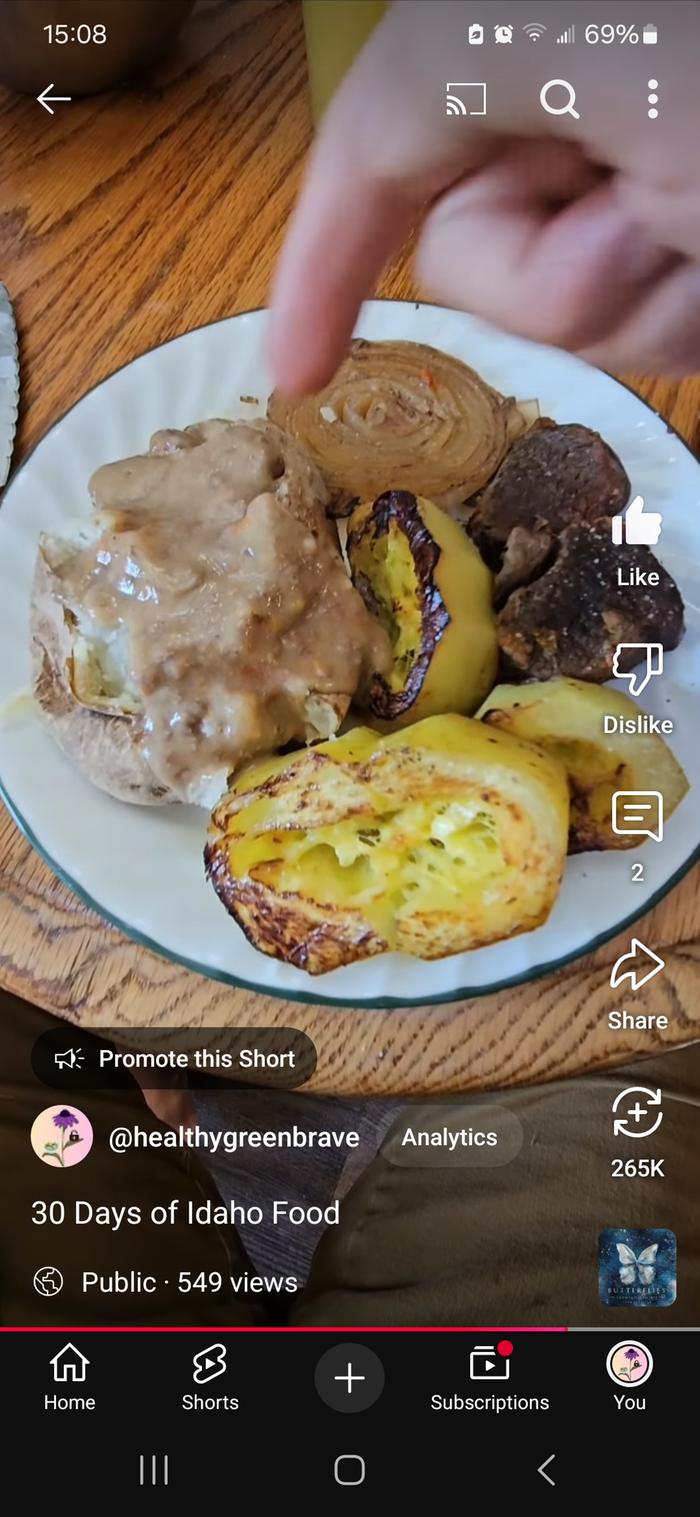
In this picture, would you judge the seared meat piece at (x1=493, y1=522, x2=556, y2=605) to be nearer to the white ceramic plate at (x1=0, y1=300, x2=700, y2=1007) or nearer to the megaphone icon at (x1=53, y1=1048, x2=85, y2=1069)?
the white ceramic plate at (x1=0, y1=300, x2=700, y2=1007)

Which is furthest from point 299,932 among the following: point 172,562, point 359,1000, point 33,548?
point 33,548

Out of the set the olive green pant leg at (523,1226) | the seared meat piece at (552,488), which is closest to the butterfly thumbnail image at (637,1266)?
the olive green pant leg at (523,1226)

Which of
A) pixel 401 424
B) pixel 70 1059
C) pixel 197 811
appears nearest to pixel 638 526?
pixel 401 424

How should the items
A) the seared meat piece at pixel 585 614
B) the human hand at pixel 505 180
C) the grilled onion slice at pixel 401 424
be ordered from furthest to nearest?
the grilled onion slice at pixel 401 424, the seared meat piece at pixel 585 614, the human hand at pixel 505 180

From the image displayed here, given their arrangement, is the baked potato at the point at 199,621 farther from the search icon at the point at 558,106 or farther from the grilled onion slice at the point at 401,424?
the search icon at the point at 558,106

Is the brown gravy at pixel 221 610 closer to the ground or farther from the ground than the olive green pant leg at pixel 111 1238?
farther from the ground
